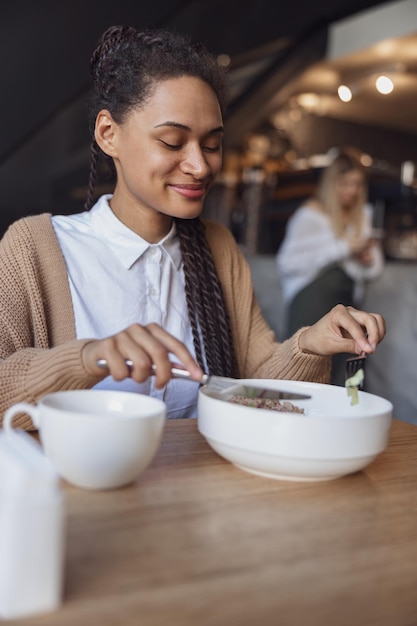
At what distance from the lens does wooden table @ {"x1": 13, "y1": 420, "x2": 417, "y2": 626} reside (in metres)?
0.47

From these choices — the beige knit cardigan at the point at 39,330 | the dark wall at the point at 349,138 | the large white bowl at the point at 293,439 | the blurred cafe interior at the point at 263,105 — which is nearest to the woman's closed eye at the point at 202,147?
the beige knit cardigan at the point at 39,330

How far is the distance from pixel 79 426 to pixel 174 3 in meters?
3.22

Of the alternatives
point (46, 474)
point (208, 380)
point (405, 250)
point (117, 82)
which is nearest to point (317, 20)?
point (405, 250)

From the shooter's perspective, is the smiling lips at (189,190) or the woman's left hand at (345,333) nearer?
the woman's left hand at (345,333)

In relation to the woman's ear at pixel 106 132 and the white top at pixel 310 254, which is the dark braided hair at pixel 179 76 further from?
the white top at pixel 310 254

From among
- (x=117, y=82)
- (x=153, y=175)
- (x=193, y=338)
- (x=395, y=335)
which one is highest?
(x=117, y=82)

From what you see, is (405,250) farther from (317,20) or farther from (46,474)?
(46,474)

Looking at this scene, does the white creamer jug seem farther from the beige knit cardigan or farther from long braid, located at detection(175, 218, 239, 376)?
long braid, located at detection(175, 218, 239, 376)

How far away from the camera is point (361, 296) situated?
9.66 ft

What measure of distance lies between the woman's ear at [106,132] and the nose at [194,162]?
0.53ft

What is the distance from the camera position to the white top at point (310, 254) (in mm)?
3346

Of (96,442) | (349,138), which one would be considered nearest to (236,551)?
(96,442)

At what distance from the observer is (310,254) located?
3484 mm

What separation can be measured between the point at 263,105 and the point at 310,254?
4.10 ft
